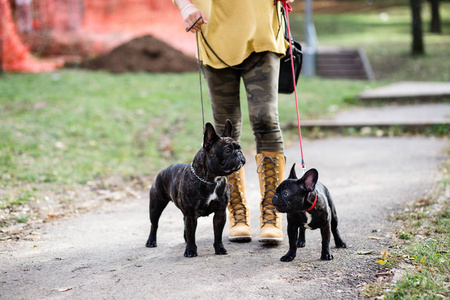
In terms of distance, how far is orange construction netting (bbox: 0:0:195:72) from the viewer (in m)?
14.3

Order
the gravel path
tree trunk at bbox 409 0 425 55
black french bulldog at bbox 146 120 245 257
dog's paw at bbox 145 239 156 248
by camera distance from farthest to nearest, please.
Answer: tree trunk at bbox 409 0 425 55 → dog's paw at bbox 145 239 156 248 → black french bulldog at bbox 146 120 245 257 → the gravel path

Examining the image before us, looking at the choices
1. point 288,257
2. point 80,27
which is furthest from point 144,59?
point 288,257

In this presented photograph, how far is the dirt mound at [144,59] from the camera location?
1444 centimetres

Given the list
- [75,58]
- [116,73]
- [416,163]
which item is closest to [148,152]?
[416,163]

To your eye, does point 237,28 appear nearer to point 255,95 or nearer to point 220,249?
point 255,95

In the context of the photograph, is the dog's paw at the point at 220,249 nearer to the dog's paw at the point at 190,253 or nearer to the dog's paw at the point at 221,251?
the dog's paw at the point at 221,251

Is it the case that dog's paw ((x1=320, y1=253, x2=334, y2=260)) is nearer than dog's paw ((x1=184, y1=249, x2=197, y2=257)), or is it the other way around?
dog's paw ((x1=320, y1=253, x2=334, y2=260))

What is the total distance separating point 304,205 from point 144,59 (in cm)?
1210

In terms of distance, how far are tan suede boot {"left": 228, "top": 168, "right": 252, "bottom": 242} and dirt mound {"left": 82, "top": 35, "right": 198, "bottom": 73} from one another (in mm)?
10612

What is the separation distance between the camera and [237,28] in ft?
12.7

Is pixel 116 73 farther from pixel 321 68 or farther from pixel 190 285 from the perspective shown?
pixel 190 285

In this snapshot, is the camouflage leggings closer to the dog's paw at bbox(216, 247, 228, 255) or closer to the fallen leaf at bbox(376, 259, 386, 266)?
the dog's paw at bbox(216, 247, 228, 255)

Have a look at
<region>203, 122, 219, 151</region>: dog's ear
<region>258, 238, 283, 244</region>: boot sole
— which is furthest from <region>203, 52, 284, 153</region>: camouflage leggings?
<region>258, 238, 283, 244</region>: boot sole

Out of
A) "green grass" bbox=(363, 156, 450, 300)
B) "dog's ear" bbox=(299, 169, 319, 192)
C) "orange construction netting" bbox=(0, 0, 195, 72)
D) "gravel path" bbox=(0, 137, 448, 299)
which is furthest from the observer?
"orange construction netting" bbox=(0, 0, 195, 72)
